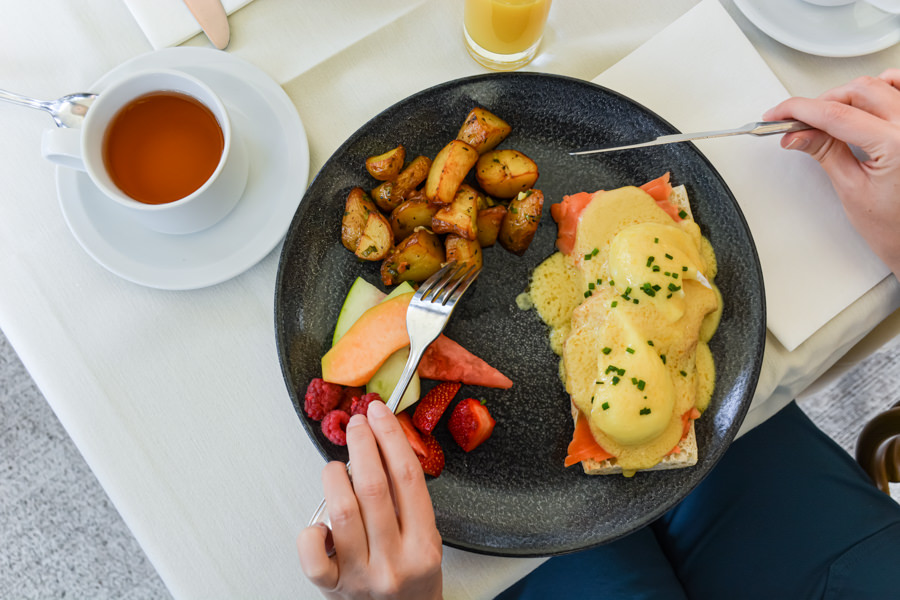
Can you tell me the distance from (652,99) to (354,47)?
0.61 m

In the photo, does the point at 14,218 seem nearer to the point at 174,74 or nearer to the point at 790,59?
the point at 174,74

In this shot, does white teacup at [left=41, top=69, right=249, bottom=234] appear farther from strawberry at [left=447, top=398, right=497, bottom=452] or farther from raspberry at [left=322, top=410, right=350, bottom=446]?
strawberry at [left=447, top=398, right=497, bottom=452]

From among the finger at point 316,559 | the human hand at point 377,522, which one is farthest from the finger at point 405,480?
the finger at point 316,559

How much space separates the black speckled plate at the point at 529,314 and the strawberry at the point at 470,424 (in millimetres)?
35

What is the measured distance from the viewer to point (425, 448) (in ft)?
3.46

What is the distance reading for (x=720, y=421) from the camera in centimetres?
110

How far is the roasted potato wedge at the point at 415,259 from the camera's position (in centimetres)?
108

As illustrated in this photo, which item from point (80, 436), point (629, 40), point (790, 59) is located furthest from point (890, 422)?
point (80, 436)

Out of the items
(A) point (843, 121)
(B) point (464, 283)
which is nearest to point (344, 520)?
(B) point (464, 283)

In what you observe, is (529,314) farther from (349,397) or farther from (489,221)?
(349,397)

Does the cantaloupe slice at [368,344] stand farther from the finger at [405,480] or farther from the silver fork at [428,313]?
the finger at [405,480]

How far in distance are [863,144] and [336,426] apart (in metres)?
1.05

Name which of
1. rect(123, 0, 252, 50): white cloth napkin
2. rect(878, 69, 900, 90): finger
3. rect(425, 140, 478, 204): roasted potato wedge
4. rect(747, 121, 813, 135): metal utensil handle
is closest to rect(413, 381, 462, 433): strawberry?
rect(425, 140, 478, 204): roasted potato wedge

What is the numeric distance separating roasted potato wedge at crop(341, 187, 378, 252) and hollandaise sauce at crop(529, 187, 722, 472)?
0.34 m
